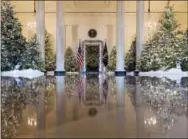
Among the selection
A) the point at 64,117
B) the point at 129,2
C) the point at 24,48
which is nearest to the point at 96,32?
the point at 129,2

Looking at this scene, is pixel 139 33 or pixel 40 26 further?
pixel 139 33

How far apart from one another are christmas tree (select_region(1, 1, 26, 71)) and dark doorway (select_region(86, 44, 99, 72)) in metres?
12.3

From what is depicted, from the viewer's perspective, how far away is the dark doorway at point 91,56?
3050cm

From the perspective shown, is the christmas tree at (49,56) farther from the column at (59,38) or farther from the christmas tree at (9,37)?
the christmas tree at (9,37)

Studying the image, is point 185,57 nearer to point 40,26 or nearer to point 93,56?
point 40,26

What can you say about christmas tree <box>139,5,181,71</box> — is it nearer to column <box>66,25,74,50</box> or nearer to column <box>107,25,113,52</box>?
column <box>107,25,113,52</box>

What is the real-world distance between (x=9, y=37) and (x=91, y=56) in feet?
43.3

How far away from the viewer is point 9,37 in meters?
17.9

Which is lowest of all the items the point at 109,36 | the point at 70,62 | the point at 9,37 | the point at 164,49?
the point at 70,62

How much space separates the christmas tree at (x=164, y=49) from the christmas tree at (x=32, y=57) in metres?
5.95

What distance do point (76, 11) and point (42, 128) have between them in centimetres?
2702

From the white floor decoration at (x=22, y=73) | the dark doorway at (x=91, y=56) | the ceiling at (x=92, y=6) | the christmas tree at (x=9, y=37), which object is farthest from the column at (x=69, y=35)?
the christmas tree at (x=9, y=37)

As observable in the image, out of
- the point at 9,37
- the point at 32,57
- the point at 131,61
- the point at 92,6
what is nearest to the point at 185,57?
the point at 131,61

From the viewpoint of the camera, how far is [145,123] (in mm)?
3840
